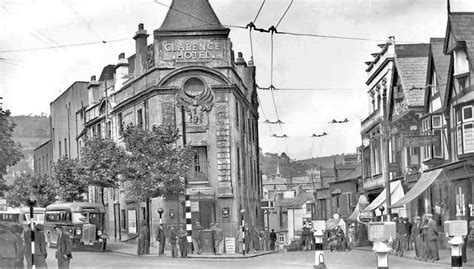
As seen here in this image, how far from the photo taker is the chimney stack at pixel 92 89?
4704cm

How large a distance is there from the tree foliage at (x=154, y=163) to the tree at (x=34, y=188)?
1094cm

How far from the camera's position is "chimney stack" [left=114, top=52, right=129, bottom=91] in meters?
46.1

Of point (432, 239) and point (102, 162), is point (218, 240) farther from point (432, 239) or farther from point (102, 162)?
point (432, 239)

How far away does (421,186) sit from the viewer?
123ft

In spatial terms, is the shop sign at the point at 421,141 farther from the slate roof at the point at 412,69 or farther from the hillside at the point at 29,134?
the hillside at the point at 29,134

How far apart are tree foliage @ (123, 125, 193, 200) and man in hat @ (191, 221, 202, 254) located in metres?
1.81

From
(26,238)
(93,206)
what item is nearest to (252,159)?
(93,206)

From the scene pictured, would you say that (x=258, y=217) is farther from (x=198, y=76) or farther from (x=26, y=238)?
(x=26, y=238)

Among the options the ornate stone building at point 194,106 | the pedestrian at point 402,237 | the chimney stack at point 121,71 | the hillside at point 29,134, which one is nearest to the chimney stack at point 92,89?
the chimney stack at point 121,71

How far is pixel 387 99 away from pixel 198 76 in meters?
10.2

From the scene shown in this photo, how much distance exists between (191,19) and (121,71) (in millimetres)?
6489

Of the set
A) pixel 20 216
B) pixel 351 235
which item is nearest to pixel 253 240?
pixel 351 235

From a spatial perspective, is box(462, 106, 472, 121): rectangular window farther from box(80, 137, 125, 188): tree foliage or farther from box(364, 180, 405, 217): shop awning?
box(80, 137, 125, 188): tree foliage

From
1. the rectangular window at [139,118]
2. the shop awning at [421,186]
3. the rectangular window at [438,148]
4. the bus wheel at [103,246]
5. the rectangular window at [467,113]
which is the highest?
the rectangular window at [139,118]
